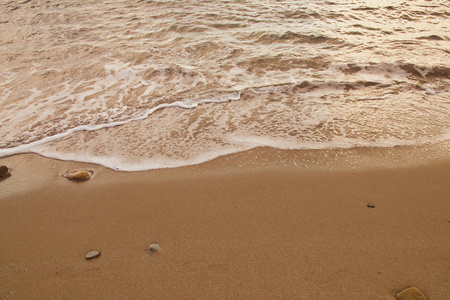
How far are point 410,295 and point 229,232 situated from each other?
3.99ft

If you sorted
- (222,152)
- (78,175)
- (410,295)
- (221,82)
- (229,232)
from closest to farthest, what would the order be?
(410,295)
(229,232)
(78,175)
(222,152)
(221,82)

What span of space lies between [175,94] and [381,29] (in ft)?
19.4

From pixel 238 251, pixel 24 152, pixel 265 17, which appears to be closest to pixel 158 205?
pixel 238 251

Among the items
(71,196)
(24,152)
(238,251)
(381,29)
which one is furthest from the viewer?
(381,29)

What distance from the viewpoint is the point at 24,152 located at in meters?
3.08

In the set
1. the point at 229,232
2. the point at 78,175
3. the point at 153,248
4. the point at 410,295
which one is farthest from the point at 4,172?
the point at 410,295

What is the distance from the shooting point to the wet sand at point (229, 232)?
5.49 feet

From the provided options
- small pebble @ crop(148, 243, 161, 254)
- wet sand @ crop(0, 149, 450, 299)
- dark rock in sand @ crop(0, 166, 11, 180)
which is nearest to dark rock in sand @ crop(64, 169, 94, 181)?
wet sand @ crop(0, 149, 450, 299)

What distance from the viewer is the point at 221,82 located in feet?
14.8

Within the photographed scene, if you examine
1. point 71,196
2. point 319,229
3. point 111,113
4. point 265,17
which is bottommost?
point 319,229

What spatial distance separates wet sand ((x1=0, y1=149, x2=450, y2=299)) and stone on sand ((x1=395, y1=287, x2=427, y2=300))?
4 centimetres

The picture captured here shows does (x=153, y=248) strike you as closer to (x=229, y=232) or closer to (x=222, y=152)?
(x=229, y=232)

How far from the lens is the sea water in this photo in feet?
10.3

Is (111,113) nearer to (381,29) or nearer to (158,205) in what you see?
(158,205)
